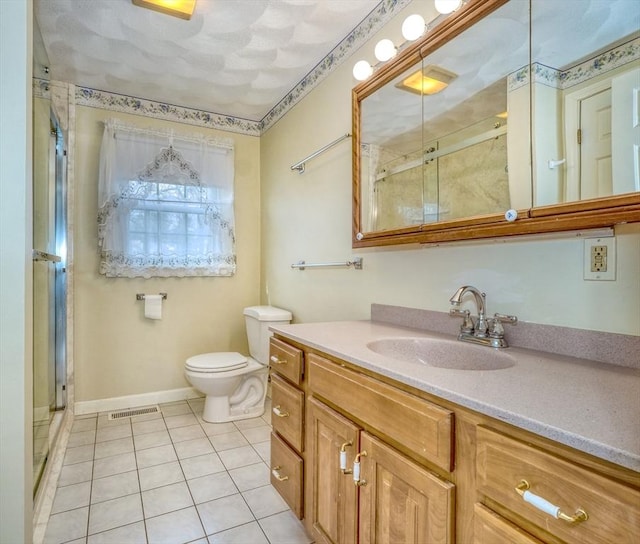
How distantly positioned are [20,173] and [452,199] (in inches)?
58.1

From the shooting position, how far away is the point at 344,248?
2094 mm

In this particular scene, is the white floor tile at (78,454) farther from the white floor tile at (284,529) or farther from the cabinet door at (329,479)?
the cabinet door at (329,479)

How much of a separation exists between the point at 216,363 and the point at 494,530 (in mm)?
2035

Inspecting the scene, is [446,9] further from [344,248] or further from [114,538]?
[114,538]

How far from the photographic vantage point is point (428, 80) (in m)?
1.47

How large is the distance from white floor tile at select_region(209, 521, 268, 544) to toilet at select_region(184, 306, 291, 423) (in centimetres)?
101

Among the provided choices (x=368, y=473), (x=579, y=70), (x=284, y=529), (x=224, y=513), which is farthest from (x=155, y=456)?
(x=579, y=70)

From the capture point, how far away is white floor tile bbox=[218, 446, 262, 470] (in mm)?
2025

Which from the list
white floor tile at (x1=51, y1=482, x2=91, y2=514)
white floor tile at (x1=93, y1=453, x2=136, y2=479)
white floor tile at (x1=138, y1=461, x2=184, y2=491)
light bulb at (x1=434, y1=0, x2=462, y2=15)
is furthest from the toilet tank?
light bulb at (x1=434, y1=0, x2=462, y2=15)

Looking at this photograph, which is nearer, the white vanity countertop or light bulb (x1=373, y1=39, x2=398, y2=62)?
the white vanity countertop

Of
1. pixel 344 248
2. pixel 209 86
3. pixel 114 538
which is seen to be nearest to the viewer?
pixel 114 538

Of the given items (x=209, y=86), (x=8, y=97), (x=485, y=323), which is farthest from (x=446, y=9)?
(x=209, y=86)

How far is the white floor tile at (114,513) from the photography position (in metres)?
1.54

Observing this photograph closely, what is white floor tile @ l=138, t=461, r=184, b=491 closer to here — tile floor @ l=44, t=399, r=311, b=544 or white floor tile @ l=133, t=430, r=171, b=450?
tile floor @ l=44, t=399, r=311, b=544
